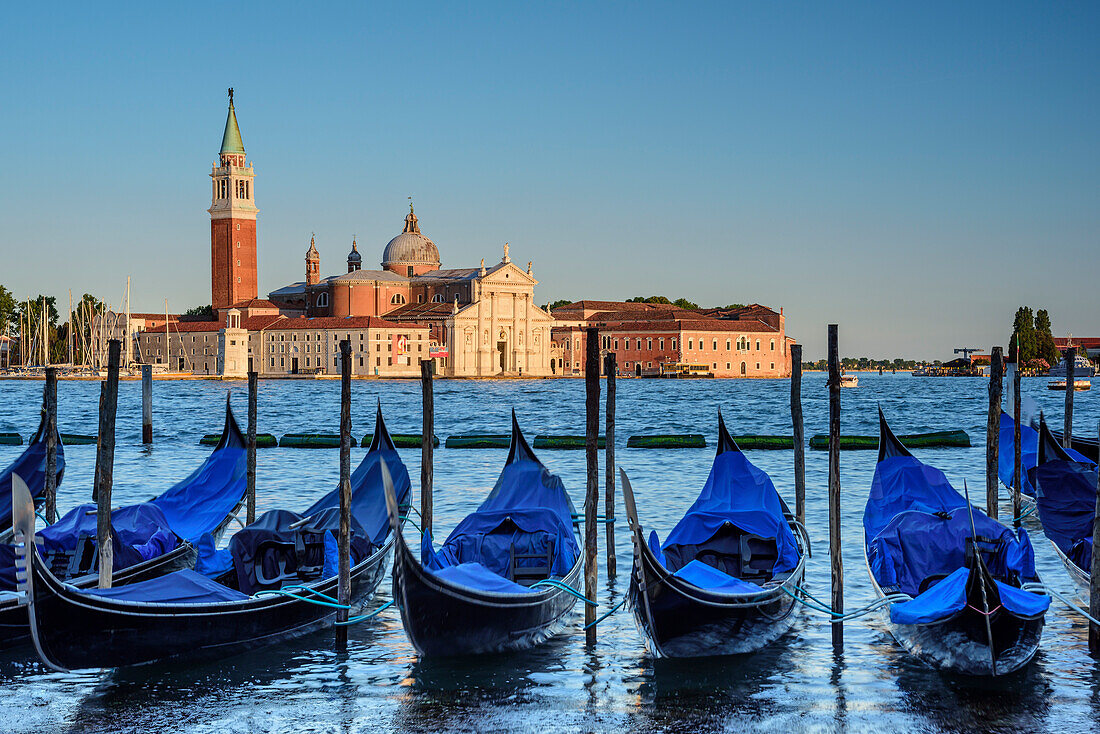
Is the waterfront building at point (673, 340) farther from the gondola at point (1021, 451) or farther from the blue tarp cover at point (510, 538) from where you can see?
the blue tarp cover at point (510, 538)

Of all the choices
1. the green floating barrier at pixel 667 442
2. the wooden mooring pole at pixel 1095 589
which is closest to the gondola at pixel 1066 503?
the wooden mooring pole at pixel 1095 589

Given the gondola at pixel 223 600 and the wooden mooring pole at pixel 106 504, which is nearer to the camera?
the gondola at pixel 223 600

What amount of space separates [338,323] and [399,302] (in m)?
5.84

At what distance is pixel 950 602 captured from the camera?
5777 mm

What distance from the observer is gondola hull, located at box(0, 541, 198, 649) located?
6.25 meters

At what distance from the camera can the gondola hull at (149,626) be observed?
18.0 ft

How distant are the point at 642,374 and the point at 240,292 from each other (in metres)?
23.5

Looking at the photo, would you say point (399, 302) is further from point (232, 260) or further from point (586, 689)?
point (586, 689)

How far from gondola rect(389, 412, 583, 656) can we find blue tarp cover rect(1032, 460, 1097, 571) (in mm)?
3116

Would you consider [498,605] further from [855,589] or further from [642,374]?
[642,374]

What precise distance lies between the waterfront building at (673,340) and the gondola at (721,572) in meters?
64.7

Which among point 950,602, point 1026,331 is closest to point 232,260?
point 1026,331

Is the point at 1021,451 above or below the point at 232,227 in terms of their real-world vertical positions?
below

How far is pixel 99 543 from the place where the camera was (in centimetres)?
686
